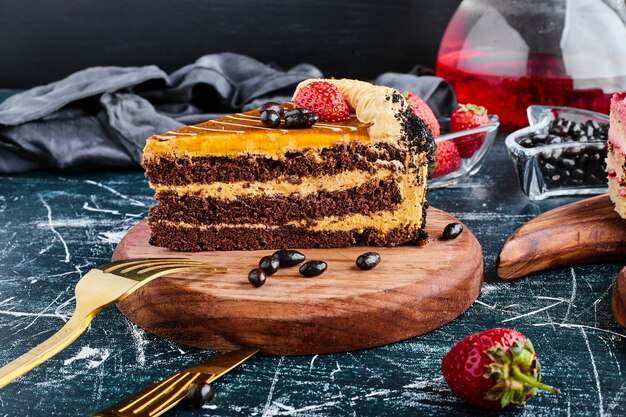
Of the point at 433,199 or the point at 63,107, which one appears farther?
the point at 63,107

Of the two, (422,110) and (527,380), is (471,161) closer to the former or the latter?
(422,110)

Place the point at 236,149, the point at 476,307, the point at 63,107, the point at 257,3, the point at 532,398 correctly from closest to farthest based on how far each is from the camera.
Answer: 1. the point at 532,398
2. the point at 476,307
3. the point at 236,149
4. the point at 63,107
5. the point at 257,3

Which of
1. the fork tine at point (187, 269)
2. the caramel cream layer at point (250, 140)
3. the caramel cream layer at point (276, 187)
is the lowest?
the fork tine at point (187, 269)

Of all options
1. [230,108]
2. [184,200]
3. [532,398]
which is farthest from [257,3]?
Result: [532,398]

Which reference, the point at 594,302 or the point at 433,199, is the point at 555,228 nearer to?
the point at 594,302

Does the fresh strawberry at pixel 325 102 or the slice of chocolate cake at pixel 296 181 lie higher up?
the fresh strawberry at pixel 325 102

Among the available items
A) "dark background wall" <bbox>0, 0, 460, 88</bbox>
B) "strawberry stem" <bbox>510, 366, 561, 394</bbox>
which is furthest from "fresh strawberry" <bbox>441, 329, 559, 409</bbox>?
"dark background wall" <bbox>0, 0, 460, 88</bbox>

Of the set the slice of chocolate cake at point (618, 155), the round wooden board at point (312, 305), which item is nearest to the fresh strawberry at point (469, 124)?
the slice of chocolate cake at point (618, 155)

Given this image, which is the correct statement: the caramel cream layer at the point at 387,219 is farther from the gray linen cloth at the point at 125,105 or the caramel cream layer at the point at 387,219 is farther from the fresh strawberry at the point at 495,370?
the gray linen cloth at the point at 125,105
